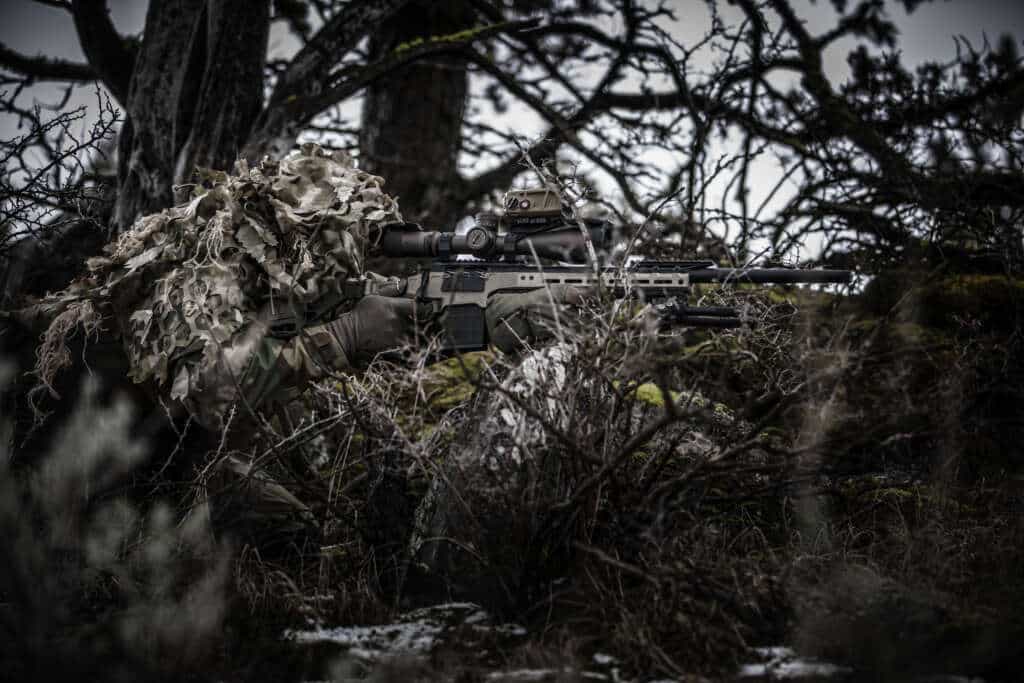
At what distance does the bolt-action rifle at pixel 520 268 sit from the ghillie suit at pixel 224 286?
0.45 m

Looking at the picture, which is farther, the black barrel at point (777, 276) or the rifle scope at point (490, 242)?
the rifle scope at point (490, 242)

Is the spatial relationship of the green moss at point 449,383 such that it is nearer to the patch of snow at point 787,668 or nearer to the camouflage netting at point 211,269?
the camouflage netting at point 211,269

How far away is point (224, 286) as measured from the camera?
14.3 feet

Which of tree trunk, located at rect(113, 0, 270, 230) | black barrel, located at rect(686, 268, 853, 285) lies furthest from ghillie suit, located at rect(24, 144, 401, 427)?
tree trunk, located at rect(113, 0, 270, 230)

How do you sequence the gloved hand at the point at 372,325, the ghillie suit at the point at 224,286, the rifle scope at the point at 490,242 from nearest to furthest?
the ghillie suit at the point at 224,286 → the rifle scope at the point at 490,242 → the gloved hand at the point at 372,325

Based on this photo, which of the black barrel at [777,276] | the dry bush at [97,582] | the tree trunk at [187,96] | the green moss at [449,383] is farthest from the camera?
the tree trunk at [187,96]

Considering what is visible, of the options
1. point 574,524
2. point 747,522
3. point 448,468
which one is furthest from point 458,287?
point 747,522

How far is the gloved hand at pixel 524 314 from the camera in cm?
430

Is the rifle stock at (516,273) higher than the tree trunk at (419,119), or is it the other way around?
the tree trunk at (419,119)

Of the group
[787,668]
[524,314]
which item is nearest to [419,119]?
[524,314]

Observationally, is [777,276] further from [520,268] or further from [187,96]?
A: [187,96]

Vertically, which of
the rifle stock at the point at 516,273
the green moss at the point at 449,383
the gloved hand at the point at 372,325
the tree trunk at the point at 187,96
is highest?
the tree trunk at the point at 187,96

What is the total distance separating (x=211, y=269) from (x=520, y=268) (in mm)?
1751

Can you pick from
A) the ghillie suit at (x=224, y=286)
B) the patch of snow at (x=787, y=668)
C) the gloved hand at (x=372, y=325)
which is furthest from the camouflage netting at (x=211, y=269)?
the patch of snow at (x=787, y=668)
